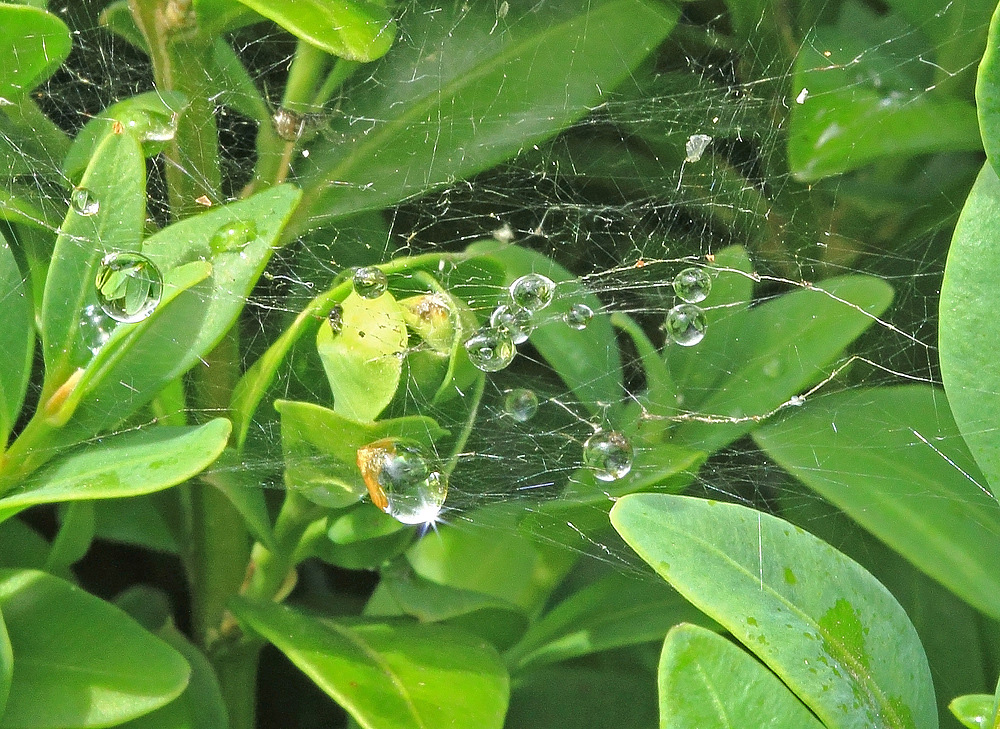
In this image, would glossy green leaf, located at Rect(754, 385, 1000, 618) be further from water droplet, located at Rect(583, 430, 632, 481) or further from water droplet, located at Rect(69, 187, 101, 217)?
water droplet, located at Rect(69, 187, 101, 217)

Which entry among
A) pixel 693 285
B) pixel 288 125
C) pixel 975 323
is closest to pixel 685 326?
pixel 693 285

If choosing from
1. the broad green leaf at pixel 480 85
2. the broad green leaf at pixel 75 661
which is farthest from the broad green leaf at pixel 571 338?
the broad green leaf at pixel 75 661

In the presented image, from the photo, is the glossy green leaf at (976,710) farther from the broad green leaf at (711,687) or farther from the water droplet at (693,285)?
the water droplet at (693,285)

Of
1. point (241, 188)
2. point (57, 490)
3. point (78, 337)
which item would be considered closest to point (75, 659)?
point (57, 490)

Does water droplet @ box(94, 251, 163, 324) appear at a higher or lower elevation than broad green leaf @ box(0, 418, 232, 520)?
higher

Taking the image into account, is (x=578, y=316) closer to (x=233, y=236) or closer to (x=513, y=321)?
(x=513, y=321)

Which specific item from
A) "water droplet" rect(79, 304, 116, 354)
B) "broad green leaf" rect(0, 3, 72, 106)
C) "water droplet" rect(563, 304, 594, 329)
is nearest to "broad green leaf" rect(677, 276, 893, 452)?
"water droplet" rect(563, 304, 594, 329)
